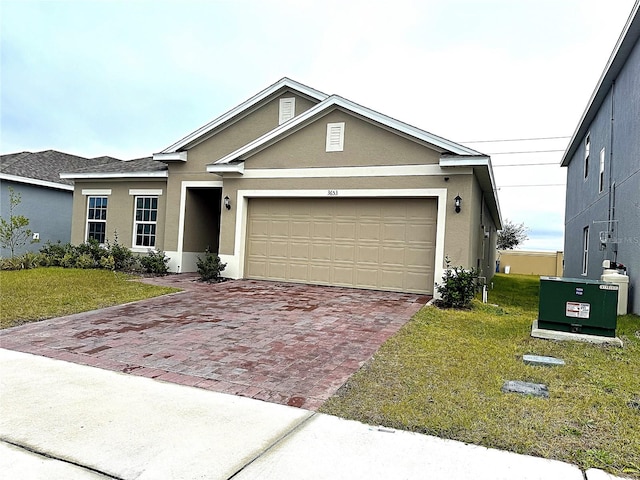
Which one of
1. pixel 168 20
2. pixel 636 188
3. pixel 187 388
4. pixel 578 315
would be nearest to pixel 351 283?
pixel 578 315

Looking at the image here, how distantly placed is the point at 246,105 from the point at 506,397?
1210 centimetres

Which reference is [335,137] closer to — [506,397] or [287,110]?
[287,110]

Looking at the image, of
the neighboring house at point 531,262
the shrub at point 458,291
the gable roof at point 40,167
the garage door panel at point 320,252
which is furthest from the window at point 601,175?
the neighboring house at point 531,262

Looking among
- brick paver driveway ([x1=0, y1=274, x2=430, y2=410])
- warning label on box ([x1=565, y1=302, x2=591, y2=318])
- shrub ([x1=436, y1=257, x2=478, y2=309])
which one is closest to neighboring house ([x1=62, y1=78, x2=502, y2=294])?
shrub ([x1=436, y1=257, x2=478, y2=309])

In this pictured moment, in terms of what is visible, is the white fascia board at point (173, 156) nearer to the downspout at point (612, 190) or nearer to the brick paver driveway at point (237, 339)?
the brick paver driveway at point (237, 339)

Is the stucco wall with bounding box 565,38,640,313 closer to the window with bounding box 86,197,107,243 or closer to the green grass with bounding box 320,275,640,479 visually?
the green grass with bounding box 320,275,640,479

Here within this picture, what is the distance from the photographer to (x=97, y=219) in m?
16.4

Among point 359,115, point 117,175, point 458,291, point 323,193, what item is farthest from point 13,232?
point 458,291

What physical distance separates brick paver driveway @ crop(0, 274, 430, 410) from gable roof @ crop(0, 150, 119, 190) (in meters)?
12.3

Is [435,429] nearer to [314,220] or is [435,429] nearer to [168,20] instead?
[314,220]

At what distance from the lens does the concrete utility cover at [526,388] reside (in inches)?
177

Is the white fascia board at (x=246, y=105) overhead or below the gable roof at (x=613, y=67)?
below

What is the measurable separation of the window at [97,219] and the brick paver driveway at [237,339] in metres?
7.64

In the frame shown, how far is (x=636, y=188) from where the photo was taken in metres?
9.20
